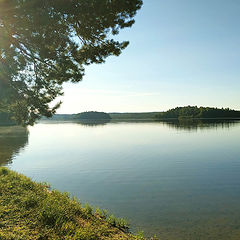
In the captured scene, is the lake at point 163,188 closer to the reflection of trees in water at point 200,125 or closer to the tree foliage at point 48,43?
the tree foliage at point 48,43

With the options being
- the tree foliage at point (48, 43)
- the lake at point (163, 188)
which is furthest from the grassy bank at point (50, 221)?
the tree foliage at point (48, 43)

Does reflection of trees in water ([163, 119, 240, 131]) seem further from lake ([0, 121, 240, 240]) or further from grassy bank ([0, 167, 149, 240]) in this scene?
grassy bank ([0, 167, 149, 240])

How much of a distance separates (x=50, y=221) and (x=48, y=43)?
10.5 m

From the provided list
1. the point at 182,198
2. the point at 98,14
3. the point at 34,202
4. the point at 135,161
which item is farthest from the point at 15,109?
the point at 135,161

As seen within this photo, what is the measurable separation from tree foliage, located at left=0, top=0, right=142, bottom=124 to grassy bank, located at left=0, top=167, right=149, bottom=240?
22.5ft

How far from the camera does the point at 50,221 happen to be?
838cm

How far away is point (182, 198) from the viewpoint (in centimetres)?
1352

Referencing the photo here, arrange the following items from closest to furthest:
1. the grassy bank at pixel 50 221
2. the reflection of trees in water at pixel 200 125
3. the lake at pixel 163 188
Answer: the grassy bank at pixel 50 221, the lake at pixel 163 188, the reflection of trees in water at pixel 200 125

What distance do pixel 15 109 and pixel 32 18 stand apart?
283 inches

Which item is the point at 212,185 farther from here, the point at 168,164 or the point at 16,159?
the point at 16,159

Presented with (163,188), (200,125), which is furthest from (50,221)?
(200,125)

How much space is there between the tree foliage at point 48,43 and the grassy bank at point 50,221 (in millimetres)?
6845

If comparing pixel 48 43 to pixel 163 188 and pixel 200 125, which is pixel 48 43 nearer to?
pixel 163 188

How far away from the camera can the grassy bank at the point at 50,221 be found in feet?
24.3
